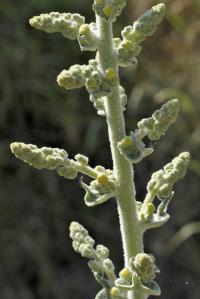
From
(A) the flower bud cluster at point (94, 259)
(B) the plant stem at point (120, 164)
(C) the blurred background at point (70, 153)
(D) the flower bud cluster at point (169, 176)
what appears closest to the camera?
(B) the plant stem at point (120, 164)

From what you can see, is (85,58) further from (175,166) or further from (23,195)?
(175,166)

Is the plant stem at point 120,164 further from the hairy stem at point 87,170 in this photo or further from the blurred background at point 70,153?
the blurred background at point 70,153

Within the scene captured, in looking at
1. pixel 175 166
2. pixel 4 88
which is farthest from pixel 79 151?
pixel 175 166

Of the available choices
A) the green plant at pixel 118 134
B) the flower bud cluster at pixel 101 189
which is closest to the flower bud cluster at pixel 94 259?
the green plant at pixel 118 134

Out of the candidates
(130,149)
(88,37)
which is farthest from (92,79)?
(130,149)

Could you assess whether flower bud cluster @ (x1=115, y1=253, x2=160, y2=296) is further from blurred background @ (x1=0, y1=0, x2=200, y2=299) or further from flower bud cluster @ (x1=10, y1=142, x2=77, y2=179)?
blurred background @ (x1=0, y1=0, x2=200, y2=299)

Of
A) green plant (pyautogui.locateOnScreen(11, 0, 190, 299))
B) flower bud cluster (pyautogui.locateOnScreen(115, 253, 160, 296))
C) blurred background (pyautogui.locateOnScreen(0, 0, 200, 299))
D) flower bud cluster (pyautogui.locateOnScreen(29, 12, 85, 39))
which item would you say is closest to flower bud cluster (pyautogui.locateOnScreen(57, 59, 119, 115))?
green plant (pyautogui.locateOnScreen(11, 0, 190, 299))
